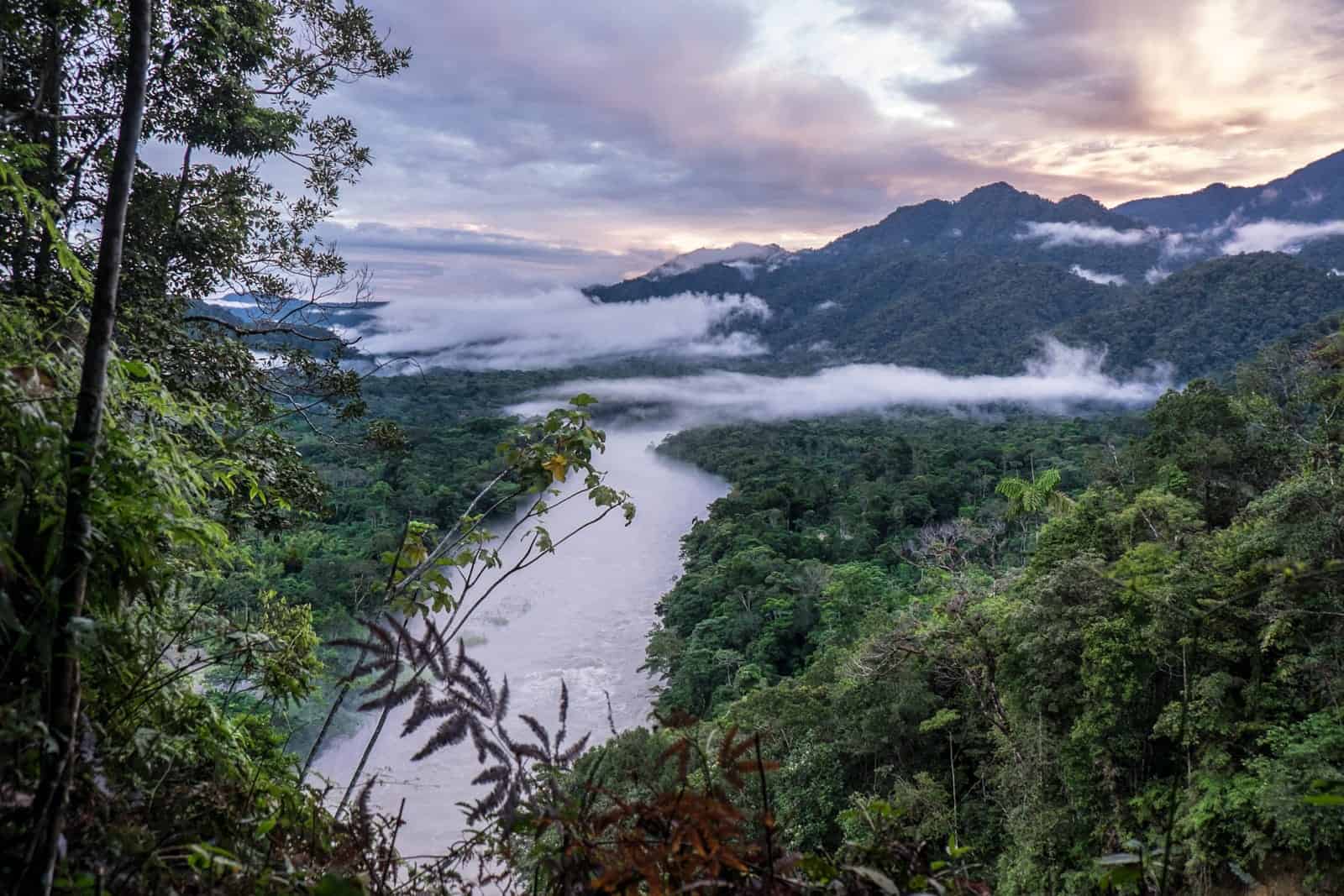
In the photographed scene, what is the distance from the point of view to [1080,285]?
11944cm

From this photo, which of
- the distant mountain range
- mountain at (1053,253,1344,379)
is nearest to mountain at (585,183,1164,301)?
the distant mountain range

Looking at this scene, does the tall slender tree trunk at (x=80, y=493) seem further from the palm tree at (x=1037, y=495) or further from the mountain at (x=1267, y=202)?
the mountain at (x=1267, y=202)

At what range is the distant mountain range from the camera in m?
75.1

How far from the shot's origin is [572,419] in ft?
6.88

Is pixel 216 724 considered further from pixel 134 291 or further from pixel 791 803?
pixel 791 803

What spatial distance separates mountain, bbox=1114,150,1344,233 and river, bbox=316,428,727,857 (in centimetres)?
18444

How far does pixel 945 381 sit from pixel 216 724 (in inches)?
4092

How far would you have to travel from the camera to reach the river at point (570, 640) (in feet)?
49.9

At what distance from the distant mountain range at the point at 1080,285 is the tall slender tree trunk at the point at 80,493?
82.8m

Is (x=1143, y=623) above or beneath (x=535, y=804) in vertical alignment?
beneath

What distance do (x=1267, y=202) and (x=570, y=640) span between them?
696 feet

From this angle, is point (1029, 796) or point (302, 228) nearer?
point (302, 228)

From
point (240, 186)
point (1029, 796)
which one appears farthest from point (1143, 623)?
point (240, 186)

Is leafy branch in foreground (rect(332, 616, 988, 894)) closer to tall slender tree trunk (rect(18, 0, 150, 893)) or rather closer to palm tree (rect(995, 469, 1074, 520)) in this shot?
tall slender tree trunk (rect(18, 0, 150, 893))
